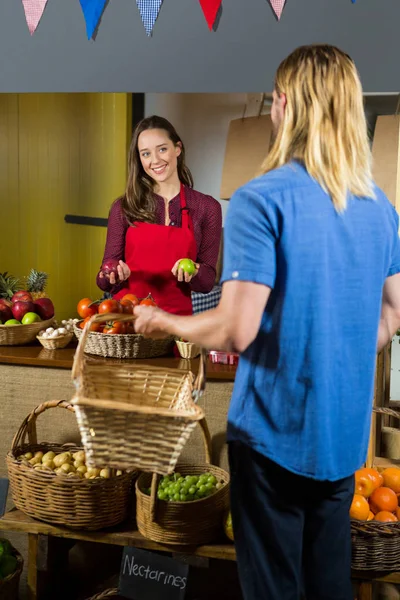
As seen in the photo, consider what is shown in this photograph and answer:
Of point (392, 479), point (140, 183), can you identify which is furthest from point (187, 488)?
point (140, 183)

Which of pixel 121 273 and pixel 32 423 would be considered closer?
pixel 32 423

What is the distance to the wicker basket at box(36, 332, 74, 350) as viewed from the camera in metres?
2.98

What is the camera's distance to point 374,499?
8.49 ft

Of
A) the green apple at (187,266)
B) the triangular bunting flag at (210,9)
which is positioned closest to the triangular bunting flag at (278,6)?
the triangular bunting flag at (210,9)

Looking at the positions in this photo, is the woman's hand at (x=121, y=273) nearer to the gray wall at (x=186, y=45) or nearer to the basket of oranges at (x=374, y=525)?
the gray wall at (x=186, y=45)

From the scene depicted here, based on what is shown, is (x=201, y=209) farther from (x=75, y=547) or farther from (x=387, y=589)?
(x=387, y=589)

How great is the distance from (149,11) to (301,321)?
2.06 m

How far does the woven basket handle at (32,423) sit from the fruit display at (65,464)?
0.06 meters

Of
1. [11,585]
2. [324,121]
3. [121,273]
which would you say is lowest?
[11,585]

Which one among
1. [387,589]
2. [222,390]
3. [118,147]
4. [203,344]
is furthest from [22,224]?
[203,344]

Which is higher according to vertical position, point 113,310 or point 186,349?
point 113,310

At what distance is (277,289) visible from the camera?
1.66 m

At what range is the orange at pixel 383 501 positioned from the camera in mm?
2566

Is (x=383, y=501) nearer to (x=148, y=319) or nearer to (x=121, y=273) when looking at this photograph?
(x=148, y=319)
